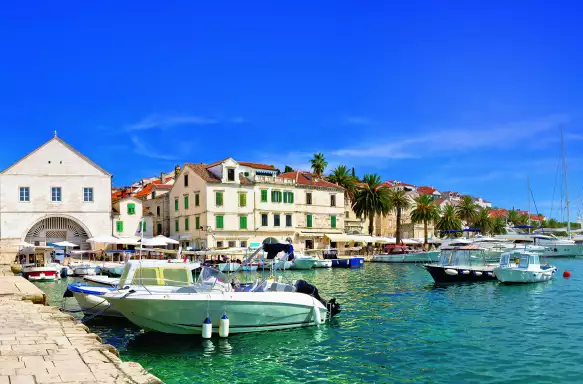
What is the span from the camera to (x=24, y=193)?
5453cm

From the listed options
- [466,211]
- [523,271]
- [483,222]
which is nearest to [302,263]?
[523,271]

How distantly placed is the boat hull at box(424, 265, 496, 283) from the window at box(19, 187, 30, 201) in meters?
40.5

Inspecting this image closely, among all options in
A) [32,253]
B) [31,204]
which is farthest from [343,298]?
[31,204]

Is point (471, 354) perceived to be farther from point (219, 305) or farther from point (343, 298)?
point (343, 298)

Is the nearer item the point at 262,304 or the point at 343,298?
the point at 262,304

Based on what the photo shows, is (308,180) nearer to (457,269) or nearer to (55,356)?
(457,269)

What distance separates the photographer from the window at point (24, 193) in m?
54.5

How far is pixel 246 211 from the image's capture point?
204ft

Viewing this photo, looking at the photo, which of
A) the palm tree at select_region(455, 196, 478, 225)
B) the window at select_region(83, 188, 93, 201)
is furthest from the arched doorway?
the palm tree at select_region(455, 196, 478, 225)

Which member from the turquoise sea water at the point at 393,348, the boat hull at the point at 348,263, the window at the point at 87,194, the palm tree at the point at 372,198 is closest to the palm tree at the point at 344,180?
the palm tree at the point at 372,198

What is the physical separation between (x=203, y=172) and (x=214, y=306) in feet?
150

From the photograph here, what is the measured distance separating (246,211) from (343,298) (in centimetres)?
3461

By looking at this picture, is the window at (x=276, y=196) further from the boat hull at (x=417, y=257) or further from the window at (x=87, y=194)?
the window at (x=87, y=194)

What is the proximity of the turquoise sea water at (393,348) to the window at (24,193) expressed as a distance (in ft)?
127
